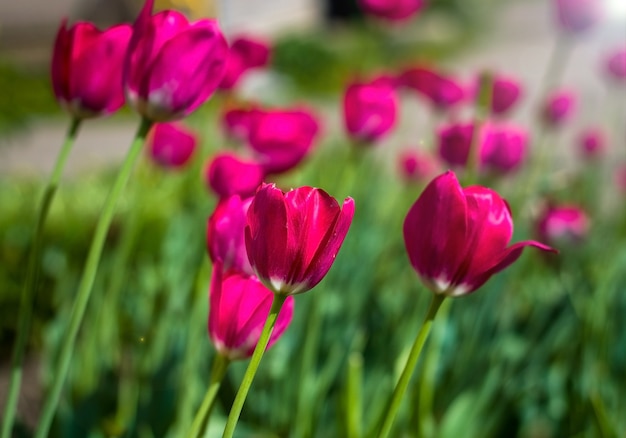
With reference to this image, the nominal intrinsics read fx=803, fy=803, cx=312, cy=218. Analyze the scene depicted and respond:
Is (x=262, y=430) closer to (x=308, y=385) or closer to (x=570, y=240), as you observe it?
(x=308, y=385)

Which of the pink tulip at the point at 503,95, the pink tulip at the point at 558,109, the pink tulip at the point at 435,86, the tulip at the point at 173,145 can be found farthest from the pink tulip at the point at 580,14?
the tulip at the point at 173,145

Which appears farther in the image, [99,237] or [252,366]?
[99,237]

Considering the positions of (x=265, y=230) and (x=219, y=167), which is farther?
(x=219, y=167)

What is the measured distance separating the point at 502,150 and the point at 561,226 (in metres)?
0.20

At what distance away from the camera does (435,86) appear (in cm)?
163

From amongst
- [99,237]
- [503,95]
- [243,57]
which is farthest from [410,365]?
[503,95]

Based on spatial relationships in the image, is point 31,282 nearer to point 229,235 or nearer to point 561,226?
point 229,235

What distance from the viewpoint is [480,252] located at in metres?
0.56

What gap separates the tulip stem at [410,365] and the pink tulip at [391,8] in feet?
3.59

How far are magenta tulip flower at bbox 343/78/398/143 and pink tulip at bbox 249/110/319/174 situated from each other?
33cm

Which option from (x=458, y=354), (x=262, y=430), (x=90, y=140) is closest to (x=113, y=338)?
(x=262, y=430)

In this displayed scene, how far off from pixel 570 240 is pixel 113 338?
33.2 inches

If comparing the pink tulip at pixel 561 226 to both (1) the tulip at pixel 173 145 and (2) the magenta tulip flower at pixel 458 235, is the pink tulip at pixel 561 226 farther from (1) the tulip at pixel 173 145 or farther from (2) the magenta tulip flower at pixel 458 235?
(2) the magenta tulip flower at pixel 458 235

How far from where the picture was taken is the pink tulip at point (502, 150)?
1.38m
